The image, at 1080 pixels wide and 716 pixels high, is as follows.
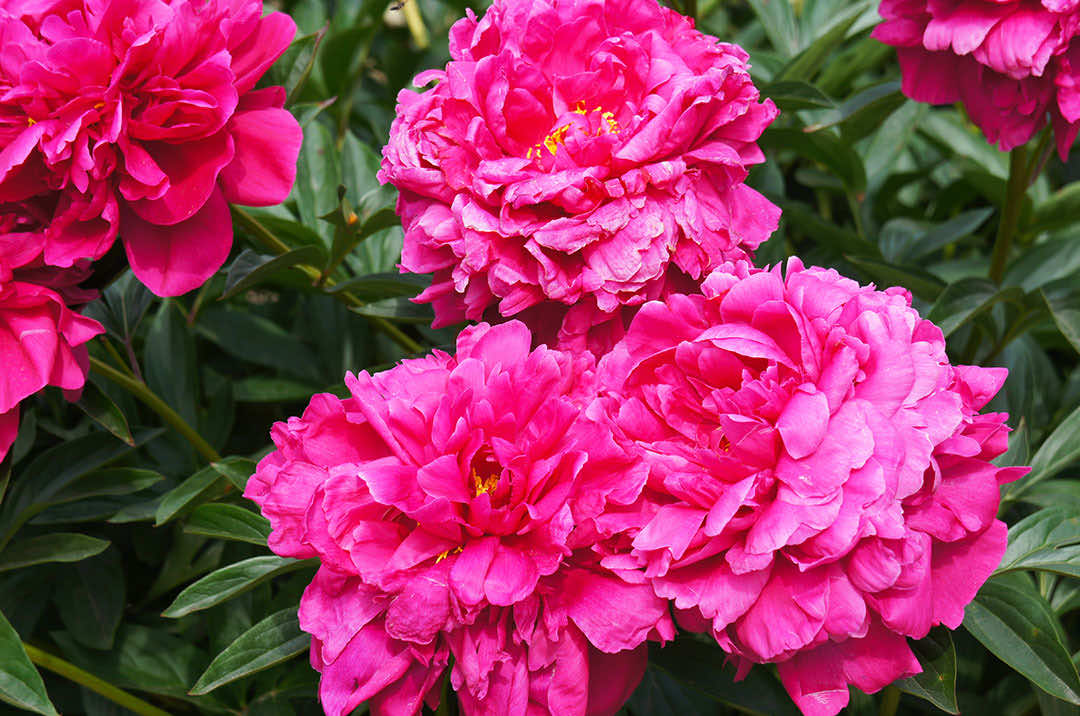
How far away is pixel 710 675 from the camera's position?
0.72m

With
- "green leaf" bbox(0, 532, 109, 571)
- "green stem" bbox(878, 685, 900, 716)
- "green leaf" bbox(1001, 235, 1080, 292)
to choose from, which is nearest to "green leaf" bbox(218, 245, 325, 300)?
"green leaf" bbox(0, 532, 109, 571)

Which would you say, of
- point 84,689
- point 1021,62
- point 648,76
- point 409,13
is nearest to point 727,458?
point 648,76

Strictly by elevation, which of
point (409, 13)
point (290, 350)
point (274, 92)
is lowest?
point (290, 350)

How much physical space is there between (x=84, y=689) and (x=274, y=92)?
529 millimetres

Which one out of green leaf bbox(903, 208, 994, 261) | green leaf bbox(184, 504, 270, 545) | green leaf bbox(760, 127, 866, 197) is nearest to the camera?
green leaf bbox(184, 504, 270, 545)

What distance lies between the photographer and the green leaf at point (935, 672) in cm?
56

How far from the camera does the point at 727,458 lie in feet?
1.72

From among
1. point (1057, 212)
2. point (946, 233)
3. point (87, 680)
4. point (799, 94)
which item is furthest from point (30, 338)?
point (1057, 212)

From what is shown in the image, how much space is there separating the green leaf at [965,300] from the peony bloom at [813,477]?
31 cm

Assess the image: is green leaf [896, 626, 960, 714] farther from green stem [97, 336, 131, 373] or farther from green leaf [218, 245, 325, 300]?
green stem [97, 336, 131, 373]

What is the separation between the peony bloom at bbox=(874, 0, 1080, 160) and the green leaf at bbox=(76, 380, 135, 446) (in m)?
0.68

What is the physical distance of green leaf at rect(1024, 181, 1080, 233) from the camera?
3.65 feet

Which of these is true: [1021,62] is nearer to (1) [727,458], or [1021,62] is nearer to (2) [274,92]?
(1) [727,458]

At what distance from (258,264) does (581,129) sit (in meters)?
0.35
